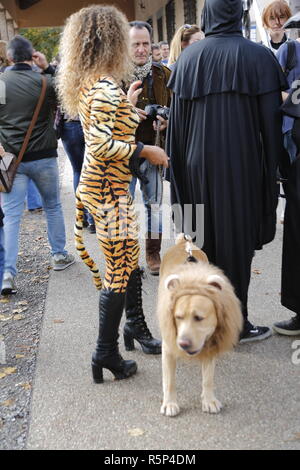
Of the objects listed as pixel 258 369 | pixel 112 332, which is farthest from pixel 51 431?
pixel 258 369

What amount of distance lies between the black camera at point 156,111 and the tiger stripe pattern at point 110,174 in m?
1.41

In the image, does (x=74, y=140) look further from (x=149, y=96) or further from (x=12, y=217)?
(x=149, y=96)

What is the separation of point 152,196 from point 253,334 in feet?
6.22

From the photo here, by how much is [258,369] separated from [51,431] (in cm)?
143

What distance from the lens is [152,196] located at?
5.16 meters

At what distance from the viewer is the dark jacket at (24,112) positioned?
5.02m

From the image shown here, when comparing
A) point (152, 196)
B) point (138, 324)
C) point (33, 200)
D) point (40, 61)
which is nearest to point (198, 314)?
point (138, 324)

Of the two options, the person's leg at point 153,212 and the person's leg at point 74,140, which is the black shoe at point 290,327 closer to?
the person's leg at point 153,212

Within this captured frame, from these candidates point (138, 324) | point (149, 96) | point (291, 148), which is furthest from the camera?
point (149, 96)

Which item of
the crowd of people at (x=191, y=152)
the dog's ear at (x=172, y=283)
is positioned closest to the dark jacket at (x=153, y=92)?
the crowd of people at (x=191, y=152)

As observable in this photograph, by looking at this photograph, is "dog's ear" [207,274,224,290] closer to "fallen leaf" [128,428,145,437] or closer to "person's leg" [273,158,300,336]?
"fallen leaf" [128,428,145,437]

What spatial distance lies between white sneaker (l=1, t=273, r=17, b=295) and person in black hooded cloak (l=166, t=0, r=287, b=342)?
2.25m
